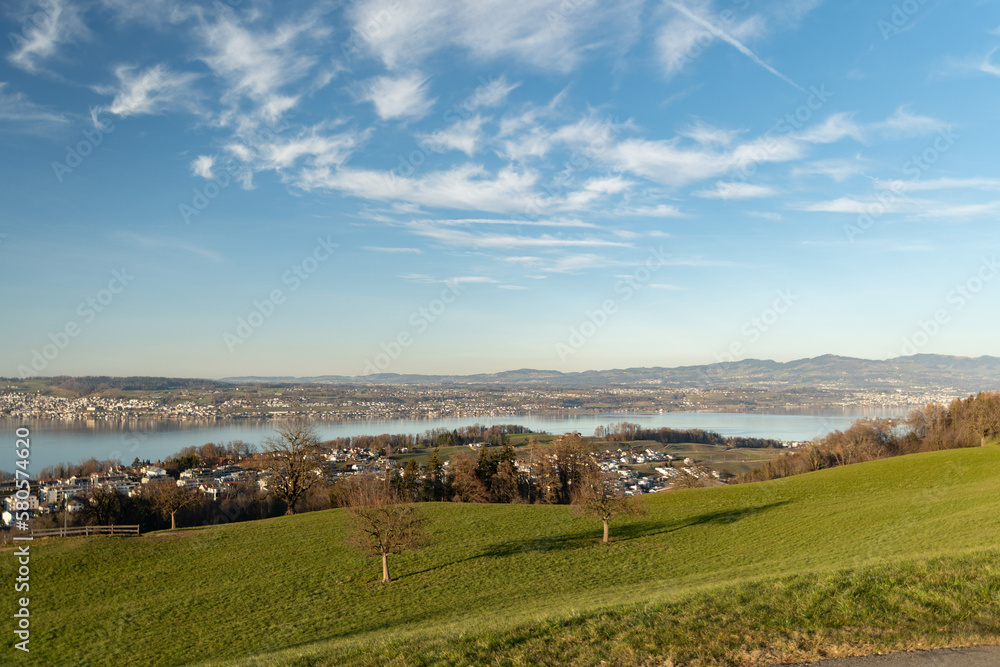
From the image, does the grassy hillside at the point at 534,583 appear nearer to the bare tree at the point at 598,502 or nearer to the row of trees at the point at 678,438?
the bare tree at the point at 598,502

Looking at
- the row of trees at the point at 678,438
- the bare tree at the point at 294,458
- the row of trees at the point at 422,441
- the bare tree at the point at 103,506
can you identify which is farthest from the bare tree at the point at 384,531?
the row of trees at the point at 678,438

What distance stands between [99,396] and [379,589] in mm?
182978

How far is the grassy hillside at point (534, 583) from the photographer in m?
7.84

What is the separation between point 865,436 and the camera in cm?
6762

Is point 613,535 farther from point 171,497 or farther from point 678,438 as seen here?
point 678,438

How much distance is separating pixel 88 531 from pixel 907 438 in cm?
8440

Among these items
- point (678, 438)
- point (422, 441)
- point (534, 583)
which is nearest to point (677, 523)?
point (534, 583)

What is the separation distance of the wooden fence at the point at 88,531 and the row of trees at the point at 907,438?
202ft

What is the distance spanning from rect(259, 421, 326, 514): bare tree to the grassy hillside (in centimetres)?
489

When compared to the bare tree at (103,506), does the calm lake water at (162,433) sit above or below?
below

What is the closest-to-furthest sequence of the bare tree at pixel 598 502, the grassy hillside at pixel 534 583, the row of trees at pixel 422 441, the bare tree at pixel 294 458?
the grassy hillside at pixel 534 583 < the bare tree at pixel 598 502 < the bare tree at pixel 294 458 < the row of trees at pixel 422 441

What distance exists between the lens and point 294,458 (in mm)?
38250

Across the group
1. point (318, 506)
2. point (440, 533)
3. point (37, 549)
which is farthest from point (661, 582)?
point (318, 506)

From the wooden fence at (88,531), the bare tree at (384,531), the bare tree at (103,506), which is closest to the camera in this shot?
the bare tree at (384,531)
